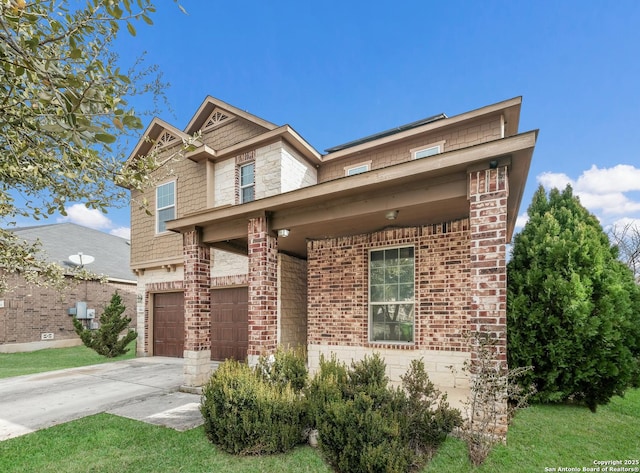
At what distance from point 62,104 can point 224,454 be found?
3806 millimetres

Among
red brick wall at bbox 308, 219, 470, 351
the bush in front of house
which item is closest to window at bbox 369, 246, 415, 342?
red brick wall at bbox 308, 219, 470, 351

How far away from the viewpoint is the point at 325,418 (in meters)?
3.75

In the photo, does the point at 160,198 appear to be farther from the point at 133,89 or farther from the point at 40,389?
the point at 133,89

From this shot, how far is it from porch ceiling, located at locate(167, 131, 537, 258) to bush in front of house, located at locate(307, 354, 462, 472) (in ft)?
7.48

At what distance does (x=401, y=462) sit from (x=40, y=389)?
25.6 ft

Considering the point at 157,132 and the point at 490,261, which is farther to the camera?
the point at 157,132

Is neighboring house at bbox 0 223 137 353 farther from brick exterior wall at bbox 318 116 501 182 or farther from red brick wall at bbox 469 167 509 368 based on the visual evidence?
red brick wall at bbox 469 167 509 368

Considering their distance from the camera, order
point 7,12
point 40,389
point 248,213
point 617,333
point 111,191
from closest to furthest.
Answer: point 7,12
point 111,191
point 617,333
point 248,213
point 40,389

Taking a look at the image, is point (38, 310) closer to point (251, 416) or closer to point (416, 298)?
point (251, 416)

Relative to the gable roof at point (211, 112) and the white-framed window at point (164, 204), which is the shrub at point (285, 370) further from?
the white-framed window at point (164, 204)

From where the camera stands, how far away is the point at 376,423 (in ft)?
11.2

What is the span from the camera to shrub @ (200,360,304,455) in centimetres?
392

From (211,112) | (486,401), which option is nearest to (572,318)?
(486,401)

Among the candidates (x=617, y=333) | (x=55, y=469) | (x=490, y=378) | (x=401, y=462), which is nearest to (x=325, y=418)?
(x=401, y=462)
